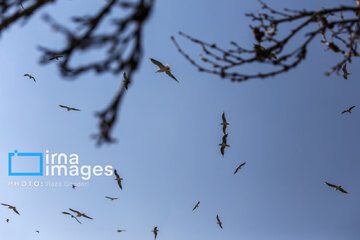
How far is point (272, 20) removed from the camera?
158 inches

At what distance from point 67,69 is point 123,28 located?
68 cm

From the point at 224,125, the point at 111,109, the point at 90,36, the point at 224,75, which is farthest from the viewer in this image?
the point at 224,125

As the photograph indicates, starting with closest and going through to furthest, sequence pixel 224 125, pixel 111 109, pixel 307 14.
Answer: pixel 111 109 < pixel 307 14 < pixel 224 125

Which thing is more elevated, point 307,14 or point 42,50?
point 307,14

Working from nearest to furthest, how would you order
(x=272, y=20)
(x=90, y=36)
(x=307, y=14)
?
(x=90, y=36) → (x=307, y=14) → (x=272, y=20)

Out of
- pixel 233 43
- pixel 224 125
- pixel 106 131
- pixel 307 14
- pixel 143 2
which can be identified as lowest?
pixel 106 131

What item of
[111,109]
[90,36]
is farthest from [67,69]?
[111,109]

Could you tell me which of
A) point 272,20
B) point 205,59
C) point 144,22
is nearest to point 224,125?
point 272,20

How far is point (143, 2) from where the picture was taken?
A: 106 inches

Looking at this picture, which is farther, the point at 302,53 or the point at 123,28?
the point at 302,53

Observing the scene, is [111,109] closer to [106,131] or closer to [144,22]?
[106,131]

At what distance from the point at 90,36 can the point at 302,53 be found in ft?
8.26

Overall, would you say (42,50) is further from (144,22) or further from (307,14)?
(307,14)

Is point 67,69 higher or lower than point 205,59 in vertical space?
lower
